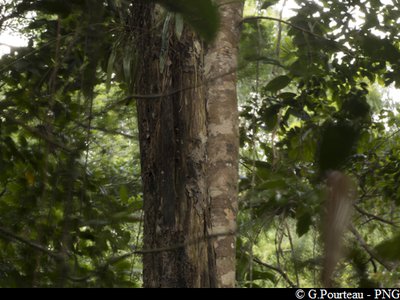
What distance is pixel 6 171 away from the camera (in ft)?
6.02

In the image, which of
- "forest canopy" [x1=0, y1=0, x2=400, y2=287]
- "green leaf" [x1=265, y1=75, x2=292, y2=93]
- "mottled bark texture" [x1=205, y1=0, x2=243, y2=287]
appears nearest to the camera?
"forest canopy" [x1=0, y1=0, x2=400, y2=287]

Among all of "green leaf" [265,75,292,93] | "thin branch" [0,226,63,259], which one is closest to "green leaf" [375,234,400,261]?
"thin branch" [0,226,63,259]

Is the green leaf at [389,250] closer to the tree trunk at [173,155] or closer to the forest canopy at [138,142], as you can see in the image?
the forest canopy at [138,142]

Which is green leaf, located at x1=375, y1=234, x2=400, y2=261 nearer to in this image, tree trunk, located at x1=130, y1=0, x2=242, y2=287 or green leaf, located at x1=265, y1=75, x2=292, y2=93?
tree trunk, located at x1=130, y1=0, x2=242, y2=287

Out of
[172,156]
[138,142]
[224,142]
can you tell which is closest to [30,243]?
[172,156]

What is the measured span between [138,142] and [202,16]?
1.84 meters

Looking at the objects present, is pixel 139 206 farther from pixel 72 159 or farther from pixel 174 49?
pixel 72 159

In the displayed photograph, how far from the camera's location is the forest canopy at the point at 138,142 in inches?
26.5

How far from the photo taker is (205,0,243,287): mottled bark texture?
1774mm

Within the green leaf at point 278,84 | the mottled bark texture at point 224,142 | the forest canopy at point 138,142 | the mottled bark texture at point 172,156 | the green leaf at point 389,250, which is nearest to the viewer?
the green leaf at point 389,250

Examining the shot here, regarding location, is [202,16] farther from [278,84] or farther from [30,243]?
[278,84]

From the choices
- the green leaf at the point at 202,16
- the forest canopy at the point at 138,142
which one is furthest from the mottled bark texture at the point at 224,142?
the green leaf at the point at 202,16

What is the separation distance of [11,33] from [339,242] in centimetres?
185

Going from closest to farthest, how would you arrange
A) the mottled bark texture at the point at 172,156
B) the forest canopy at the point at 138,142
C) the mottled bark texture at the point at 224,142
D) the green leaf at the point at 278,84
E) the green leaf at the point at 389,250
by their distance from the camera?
the green leaf at the point at 389,250
the forest canopy at the point at 138,142
the mottled bark texture at the point at 172,156
the green leaf at the point at 278,84
the mottled bark texture at the point at 224,142
